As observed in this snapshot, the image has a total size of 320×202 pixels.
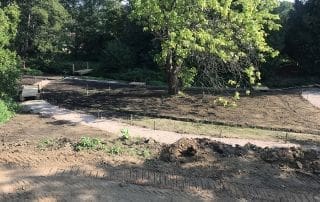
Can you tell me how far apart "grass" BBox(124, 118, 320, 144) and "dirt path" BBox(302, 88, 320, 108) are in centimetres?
560

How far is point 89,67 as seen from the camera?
34.6 meters

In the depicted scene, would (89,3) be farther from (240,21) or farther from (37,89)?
(240,21)


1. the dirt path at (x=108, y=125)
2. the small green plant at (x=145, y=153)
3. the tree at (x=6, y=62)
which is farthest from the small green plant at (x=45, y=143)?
the tree at (x=6, y=62)

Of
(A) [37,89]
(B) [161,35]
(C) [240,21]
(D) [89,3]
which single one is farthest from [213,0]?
(D) [89,3]

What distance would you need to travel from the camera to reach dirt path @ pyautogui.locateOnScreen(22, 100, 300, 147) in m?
16.2

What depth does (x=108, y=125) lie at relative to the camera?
59.4ft

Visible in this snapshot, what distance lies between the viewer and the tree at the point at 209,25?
19.0 metres

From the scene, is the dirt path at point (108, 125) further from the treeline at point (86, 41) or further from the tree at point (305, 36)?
the tree at point (305, 36)

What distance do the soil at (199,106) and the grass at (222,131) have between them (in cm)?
61

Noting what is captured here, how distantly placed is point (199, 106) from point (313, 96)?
699 centimetres

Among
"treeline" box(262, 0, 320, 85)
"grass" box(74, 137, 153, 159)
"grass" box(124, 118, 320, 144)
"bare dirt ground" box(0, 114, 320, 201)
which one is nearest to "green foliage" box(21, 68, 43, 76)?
"treeline" box(262, 0, 320, 85)

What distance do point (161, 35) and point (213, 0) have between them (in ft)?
13.1

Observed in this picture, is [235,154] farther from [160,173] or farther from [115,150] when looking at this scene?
[115,150]

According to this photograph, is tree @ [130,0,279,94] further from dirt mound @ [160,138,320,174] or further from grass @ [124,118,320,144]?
dirt mound @ [160,138,320,174]
